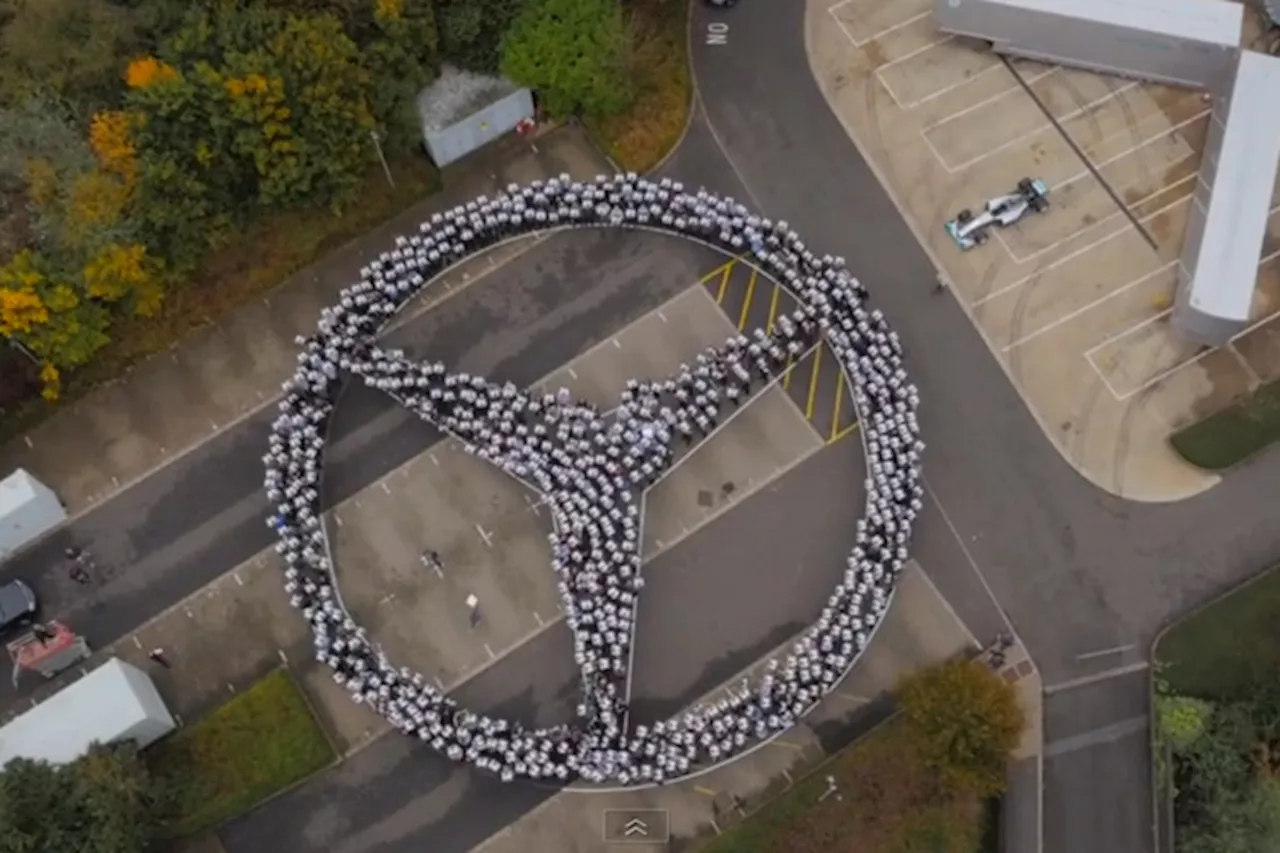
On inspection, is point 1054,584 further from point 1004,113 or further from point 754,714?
point 1004,113

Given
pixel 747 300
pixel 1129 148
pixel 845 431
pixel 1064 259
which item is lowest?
pixel 845 431

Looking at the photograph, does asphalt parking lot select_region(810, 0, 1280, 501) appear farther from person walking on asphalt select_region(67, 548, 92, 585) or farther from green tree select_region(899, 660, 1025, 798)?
person walking on asphalt select_region(67, 548, 92, 585)

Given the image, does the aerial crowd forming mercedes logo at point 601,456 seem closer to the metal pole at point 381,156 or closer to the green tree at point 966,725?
the metal pole at point 381,156

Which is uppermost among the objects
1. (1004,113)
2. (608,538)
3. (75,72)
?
(75,72)

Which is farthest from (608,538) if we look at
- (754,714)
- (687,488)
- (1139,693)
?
(1139,693)

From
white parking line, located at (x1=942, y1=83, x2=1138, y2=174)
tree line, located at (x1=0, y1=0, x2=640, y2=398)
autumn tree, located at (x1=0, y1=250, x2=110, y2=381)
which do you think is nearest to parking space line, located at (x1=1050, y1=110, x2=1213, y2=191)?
white parking line, located at (x1=942, y1=83, x2=1138, y2=174)

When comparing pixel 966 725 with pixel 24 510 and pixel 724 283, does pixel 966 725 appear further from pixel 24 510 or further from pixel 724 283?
pixel 24 510

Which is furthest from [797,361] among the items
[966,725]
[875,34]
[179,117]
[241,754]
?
[241,754]
